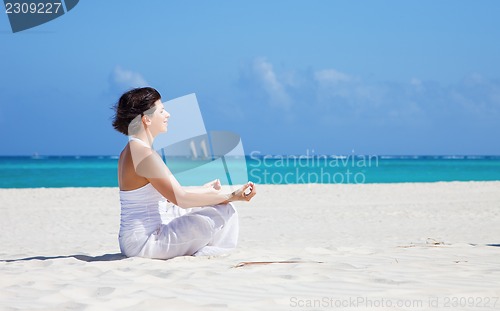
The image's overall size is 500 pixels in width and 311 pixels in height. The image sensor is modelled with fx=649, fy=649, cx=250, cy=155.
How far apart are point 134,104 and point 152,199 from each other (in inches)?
28.8

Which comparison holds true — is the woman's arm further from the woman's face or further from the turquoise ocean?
the turquoise ocean

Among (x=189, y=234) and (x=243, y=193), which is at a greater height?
(x=243, y=193)

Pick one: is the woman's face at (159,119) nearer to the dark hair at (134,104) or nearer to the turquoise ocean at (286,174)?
the dark hair at (134,104)

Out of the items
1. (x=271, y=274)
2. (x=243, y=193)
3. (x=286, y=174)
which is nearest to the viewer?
(x=271, y=274)

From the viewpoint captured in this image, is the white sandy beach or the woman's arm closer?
the white sandy beach

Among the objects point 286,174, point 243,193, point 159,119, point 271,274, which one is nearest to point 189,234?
point 243,193

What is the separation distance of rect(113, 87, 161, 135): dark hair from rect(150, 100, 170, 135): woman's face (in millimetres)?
49

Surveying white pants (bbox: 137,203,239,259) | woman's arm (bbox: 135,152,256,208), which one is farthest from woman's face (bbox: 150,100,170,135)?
white pants (bbox: 137,203,239,259)

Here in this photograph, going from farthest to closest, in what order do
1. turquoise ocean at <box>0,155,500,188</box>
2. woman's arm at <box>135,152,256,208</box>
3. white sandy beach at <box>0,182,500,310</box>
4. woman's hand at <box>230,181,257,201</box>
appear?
turquoise ocean at <box>0,155,500,188</box> < woman's hand at <box>230,181,257,201</box> < woman's arm at <box>135,152,256,208</box> < white sandy beach at <box>0,182,500,310</box>

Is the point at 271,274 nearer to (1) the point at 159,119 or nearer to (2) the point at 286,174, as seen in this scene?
(1) the point at 159,119

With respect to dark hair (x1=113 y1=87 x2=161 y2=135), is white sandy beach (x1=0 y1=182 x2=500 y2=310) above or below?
below

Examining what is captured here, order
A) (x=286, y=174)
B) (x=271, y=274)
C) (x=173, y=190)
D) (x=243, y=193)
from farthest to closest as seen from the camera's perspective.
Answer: (x=286, y=174)
(x=243, y=193)
(x=173, y=190)
(x=271, y=274)

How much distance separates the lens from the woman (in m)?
4.79

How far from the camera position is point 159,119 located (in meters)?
4.89
